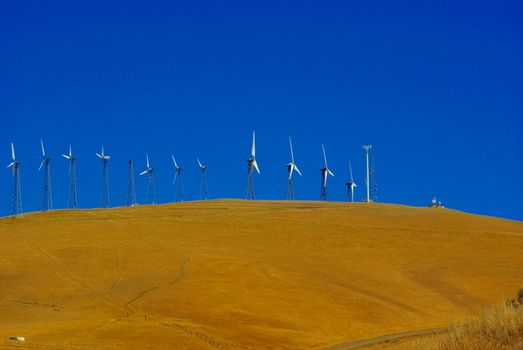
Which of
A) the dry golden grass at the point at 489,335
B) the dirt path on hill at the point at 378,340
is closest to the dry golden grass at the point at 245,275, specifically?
the dirt path on hill at the point at 378,340

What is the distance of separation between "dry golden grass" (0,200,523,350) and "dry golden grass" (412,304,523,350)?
17.5m

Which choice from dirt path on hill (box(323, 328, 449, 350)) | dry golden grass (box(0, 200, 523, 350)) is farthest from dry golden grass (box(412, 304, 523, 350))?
dirt path on hill (box(323, 328, 449, 350))

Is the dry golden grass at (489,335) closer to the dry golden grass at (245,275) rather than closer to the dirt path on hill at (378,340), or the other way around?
the dry golden grass at (245,275)

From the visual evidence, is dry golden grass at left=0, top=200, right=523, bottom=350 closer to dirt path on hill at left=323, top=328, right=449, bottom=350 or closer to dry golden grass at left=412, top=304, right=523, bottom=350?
dirt path on hill at left=323, top=328, right=449, bottom=350

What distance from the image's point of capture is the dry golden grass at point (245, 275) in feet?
142

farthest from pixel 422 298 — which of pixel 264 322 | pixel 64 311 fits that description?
pixel 64 311

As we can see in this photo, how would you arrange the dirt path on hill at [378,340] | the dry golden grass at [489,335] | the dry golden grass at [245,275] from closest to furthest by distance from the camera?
the dry golden grass at [489,335], the dirt path on hill at [378,340], the dry golden grass at [245,275]

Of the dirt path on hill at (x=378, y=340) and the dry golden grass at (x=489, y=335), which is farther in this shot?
the dirt path on hill at (x=378, y=340)

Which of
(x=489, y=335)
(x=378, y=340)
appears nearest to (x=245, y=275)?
(x=378, y=340)

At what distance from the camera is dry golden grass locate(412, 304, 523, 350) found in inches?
781

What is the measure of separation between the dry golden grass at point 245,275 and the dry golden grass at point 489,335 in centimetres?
1749

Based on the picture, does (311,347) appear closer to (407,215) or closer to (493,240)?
(493,240)

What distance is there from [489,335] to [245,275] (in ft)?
131

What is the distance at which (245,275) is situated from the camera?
59.8m
